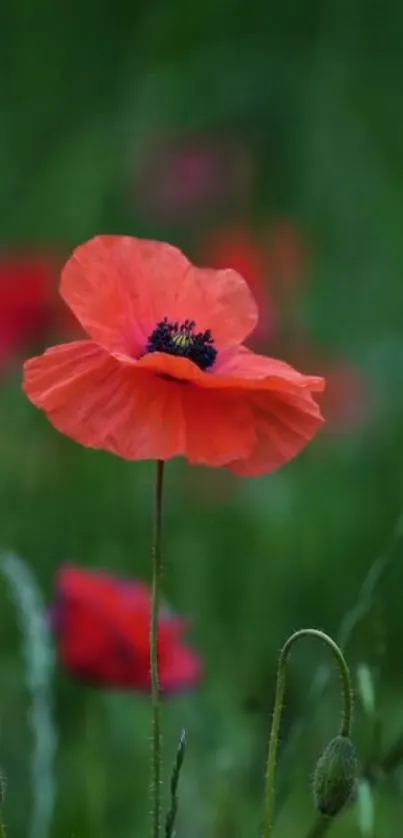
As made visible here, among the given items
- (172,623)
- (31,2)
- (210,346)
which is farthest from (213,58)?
(210,346)

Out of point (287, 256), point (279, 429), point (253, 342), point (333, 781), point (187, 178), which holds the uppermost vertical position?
point (187, 178)

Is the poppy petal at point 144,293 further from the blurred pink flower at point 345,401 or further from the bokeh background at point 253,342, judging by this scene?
the blurred pink flower at point 345,401

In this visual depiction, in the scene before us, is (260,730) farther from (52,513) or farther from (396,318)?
(396,318)

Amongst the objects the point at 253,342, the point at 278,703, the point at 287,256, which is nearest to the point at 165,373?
the point at 278,703

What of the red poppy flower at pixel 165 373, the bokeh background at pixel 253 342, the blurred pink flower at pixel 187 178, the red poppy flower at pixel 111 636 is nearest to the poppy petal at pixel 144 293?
the red poppy flower at pixel 165 373

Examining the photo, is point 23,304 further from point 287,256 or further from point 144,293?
point 144,293

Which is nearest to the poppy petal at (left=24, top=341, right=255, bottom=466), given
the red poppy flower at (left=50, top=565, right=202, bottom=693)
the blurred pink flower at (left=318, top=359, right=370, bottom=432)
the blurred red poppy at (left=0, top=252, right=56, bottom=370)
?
the red poppy flower at (left=50, top=565, right=202, bottom=693)

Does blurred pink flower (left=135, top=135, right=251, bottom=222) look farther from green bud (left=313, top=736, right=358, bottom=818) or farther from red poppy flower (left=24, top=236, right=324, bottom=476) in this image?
→ green bud (left=313, top=736, right=358, bottom=818)
